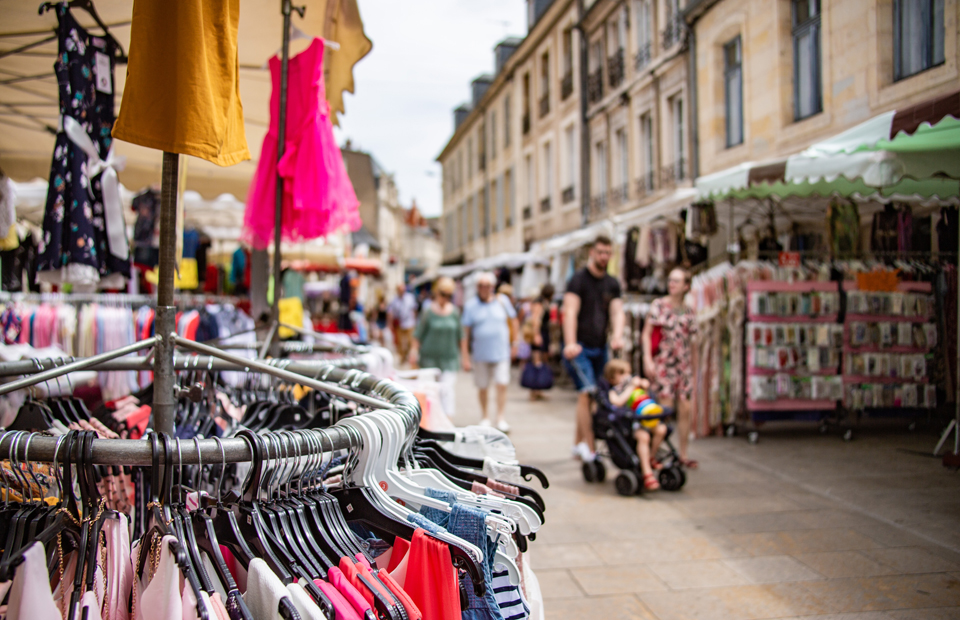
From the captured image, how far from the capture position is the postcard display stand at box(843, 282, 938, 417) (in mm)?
6734

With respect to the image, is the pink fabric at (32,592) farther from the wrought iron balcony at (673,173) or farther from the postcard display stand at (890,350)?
the wrought iron balcony at (673,173)

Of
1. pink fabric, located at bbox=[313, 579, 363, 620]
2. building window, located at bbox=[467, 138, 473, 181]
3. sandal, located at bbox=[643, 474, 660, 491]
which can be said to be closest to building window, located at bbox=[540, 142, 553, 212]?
building window, located at bbox=[467, 138, 473, 181]

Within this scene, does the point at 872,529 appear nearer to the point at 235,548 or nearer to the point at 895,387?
the point at 895,387

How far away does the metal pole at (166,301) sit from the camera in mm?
1834

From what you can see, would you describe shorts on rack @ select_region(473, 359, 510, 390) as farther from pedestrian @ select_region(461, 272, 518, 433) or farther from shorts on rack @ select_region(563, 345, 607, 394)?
shorts on rack @ select_region(563, 345, 607, 394)

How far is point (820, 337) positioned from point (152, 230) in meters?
7.83

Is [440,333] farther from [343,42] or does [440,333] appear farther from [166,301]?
[166,301]

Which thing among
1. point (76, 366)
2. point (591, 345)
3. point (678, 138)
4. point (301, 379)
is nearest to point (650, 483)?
point (591, 345)

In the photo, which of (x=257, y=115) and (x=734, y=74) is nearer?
(x=257, y=115)

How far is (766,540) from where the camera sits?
3.87 m

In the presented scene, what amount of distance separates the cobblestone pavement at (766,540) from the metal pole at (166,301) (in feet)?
6.42

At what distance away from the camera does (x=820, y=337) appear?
6730mm

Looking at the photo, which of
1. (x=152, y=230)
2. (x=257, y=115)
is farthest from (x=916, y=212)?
(x=152, y=230)

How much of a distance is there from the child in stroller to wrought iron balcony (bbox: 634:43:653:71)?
38.4 feet
